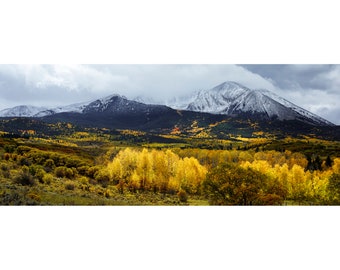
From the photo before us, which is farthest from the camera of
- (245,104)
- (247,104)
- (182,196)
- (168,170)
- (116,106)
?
(247,104)

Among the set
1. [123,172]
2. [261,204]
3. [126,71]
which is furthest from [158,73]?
[261,204]

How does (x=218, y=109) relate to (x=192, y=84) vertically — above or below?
below

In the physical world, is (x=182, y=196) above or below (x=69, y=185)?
below

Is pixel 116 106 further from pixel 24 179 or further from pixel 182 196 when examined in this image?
pixel 182 196

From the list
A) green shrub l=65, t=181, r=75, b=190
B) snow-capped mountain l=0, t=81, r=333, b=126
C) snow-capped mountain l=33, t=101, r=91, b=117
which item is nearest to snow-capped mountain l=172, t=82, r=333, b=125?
snow-capped mountain l=0, t=81, r=333, b=126

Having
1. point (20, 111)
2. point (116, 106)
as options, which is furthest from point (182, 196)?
point (20, 111)

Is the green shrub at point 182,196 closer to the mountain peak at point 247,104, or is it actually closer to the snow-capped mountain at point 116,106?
the mountain peak at point 247,104

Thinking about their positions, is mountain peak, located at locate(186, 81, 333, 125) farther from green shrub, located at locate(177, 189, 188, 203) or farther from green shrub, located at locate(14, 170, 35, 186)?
green shrub, located at locate(14, 170, 35, 186)

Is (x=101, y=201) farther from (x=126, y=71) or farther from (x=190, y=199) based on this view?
(x=126, y=71)
